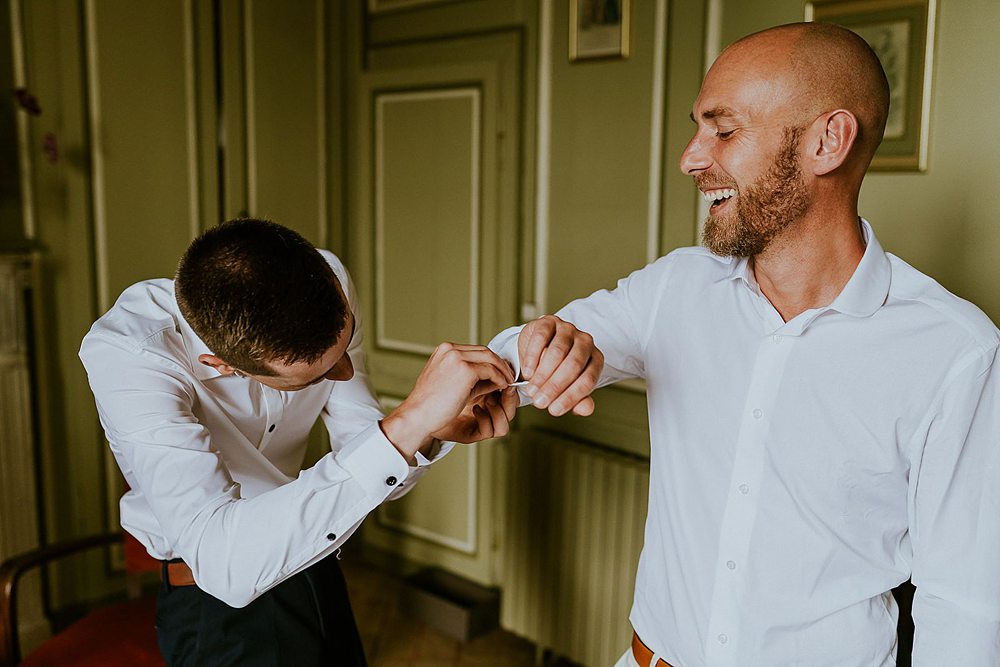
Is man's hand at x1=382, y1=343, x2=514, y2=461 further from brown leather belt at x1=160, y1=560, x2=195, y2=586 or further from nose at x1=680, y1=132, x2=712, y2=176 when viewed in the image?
brown leather belt at x1=160, y1=560, x2=195, y2=586

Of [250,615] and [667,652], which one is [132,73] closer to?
[250,615]

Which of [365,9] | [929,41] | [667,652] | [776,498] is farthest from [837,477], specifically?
[365,9]

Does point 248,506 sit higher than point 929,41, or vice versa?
point 929,41

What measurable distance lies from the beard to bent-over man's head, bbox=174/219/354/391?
26.1 inches

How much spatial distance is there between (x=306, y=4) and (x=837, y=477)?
345 centimetres

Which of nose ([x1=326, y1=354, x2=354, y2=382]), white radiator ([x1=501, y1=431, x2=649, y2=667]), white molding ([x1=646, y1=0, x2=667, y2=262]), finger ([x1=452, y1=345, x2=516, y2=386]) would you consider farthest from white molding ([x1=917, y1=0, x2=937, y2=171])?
nose ([x1=326, y1=354, x2=354, y2=382])

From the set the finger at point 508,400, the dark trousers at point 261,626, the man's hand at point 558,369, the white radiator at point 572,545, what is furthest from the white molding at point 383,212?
the man's hand at point 558,369

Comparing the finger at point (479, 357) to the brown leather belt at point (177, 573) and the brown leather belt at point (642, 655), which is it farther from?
the brown leather belt at point (177, 573)

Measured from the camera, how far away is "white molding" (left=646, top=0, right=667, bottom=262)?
288cm

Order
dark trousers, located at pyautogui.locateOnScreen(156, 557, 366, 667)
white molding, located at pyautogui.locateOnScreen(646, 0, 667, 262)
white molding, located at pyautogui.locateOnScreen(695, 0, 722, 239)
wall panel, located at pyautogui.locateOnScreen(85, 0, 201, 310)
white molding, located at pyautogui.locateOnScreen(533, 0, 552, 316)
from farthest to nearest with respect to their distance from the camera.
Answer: wall panel, located at pyautogui.locateOnScreen(85, 0, 201, 310)
white molding, located at pyautogui.locateOnScreen(533, 0, 552, 316)
white molding, located at pyautogui.locateOnScreen(646, 0, 667, 262)
white molding, located at pyautogui.locateOnScreen(695, 0, 722, 239)
dark trousers, located at pyautogui.locateOnScreen(156, 557, 366, 667)

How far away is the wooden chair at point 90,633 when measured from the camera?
2184 mm

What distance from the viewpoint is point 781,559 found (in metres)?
1.38

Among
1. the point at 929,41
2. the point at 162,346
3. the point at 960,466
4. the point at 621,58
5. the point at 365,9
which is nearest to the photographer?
the point at 960,466

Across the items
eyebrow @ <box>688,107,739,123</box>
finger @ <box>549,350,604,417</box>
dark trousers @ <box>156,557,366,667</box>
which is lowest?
dark trousers @ <box>156,557,366,667</box>
